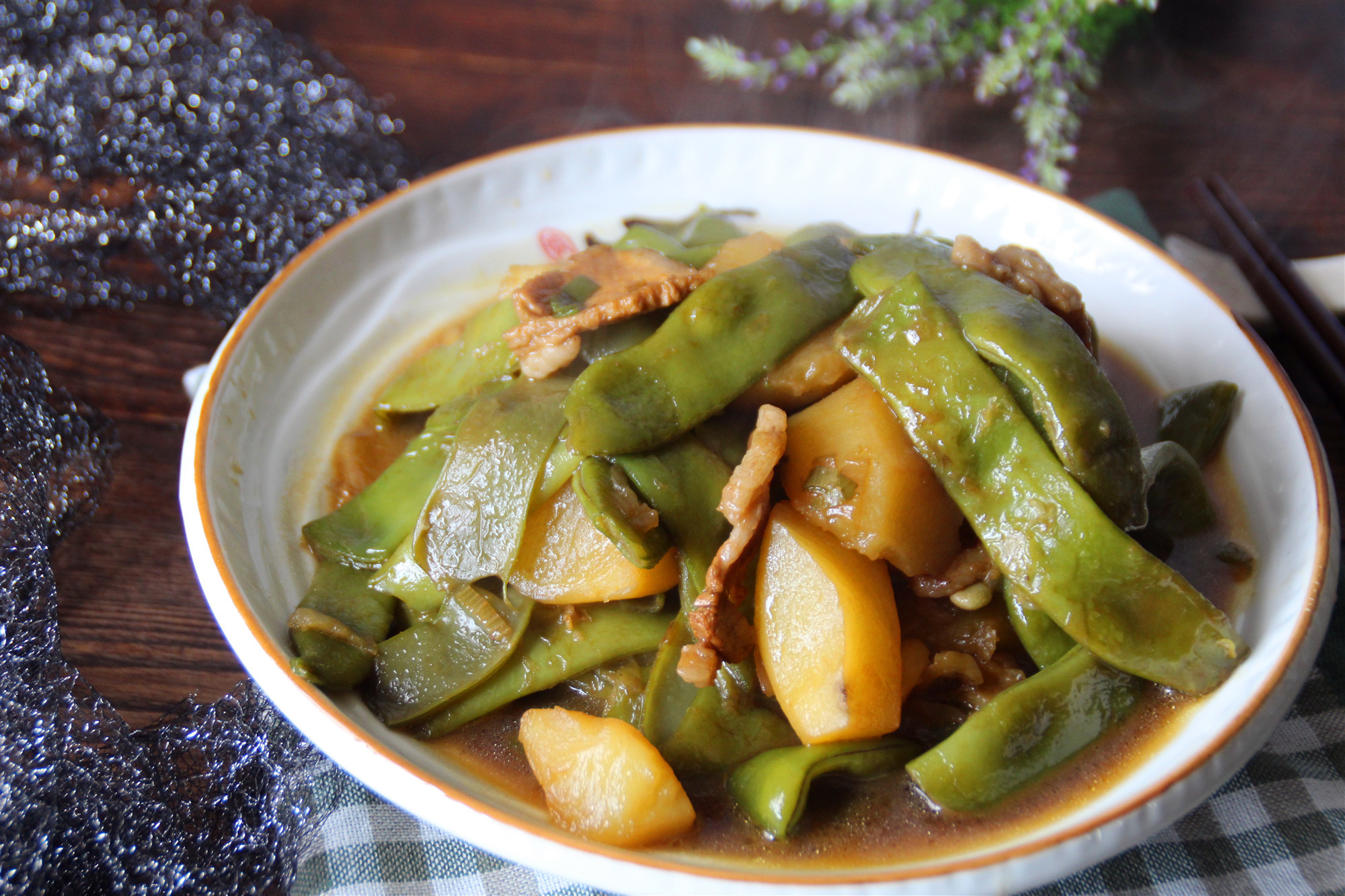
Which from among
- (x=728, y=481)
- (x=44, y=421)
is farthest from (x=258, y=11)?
(x=728, y=481)

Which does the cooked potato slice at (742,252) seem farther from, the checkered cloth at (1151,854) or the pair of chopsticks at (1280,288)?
the pair of chopsticks at (1280,288)

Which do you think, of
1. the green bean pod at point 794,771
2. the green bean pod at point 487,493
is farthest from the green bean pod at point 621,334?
the green bean pod at point 794,771

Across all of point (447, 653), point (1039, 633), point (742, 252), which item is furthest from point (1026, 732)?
point (742, 252)

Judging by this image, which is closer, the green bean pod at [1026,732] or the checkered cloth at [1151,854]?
the green bean pod at [1026,732]

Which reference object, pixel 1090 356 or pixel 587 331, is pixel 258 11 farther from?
pixel 1090 356

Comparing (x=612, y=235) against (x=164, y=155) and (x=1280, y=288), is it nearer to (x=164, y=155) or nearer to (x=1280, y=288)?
(x=164, y=155)

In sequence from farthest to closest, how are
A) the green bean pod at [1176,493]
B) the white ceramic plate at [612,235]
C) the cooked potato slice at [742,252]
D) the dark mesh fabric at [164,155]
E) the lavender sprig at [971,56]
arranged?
1. the lavender sprig at [971,56]
2. the dark mesh fabric at [164,155]
3. the cooked potato slice at [742,252]
4. the green bean pod at [1176,493]
5. the white ceramic plate at [612,235]

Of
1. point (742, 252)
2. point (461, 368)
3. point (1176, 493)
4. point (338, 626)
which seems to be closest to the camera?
point (338, 626)

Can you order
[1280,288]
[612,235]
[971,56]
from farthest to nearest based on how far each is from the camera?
1. [971,56]
2. [612,235]
3. [1280,288]
